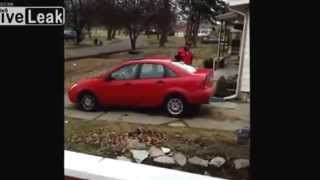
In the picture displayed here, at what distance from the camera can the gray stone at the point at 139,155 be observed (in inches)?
94.9

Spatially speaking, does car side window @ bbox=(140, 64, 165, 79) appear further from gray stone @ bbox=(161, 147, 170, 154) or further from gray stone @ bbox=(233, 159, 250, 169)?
gray stone @ bbox=(233, 159, 250, 169)

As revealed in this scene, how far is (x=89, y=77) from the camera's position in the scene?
102 inches

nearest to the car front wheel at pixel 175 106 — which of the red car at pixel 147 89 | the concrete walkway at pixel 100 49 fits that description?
the red car at pixel 147 89

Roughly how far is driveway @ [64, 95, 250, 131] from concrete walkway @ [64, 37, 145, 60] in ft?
1.15

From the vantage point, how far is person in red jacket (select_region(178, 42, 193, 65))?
222 centimetres

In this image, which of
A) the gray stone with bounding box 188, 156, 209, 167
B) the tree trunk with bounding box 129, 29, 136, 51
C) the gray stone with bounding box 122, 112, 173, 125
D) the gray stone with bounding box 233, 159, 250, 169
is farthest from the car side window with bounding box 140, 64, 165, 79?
the gray stone with bounding box 233, 159, 250, 169

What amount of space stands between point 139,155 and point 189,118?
336mm

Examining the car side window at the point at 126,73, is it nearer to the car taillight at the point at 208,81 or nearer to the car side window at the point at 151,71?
the car side window at the point at 151,71

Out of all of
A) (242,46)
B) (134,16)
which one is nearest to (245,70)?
(242,46)

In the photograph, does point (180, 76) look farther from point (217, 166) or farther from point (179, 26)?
point (217, 166)

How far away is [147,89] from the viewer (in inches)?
101

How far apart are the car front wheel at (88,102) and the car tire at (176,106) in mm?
410
